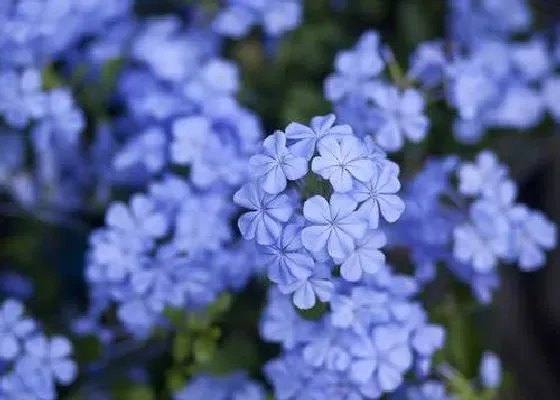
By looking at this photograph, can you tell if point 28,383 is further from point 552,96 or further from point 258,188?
point 552,96

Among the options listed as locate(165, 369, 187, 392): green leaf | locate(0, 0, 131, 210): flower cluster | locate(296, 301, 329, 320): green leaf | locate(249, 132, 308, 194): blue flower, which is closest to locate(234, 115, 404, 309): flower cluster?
locate(249, 132, 308, 194): blue flower

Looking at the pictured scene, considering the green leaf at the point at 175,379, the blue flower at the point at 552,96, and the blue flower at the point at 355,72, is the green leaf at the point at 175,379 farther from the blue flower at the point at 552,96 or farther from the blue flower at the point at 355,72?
the blue flower at the point at 552,96

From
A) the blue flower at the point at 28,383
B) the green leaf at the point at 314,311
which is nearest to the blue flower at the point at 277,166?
the green leaf at the point at 314,311

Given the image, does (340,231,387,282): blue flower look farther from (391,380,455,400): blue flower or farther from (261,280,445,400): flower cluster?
(391,380,455,400): blue flower

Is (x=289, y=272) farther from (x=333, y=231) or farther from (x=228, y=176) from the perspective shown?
(x=228, y=176)

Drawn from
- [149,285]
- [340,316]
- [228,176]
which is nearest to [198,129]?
[228,176]
